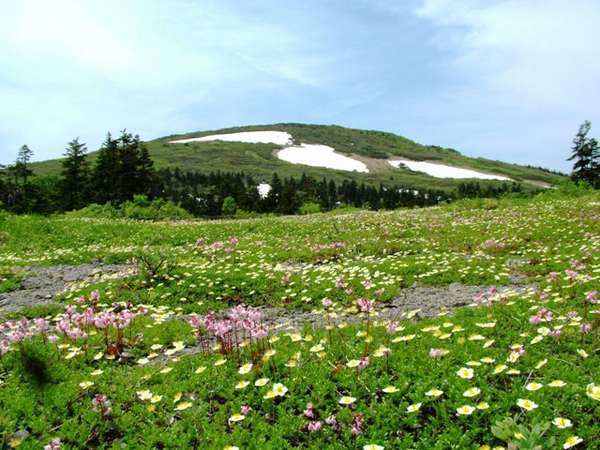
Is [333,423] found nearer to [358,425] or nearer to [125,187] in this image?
[358,425]

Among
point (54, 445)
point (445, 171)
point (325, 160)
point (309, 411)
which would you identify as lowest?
point (54, 445)

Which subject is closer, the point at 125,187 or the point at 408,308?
the point at 408,308

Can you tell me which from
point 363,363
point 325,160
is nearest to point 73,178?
point 363,363

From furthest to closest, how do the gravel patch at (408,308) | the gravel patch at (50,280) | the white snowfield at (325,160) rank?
1. the white snowfield at (325,160)
2. the gravel patch at (50,280)
3. the gravel patch at (408,308)

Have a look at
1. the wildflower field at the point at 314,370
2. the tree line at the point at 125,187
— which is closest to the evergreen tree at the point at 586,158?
the tree line at the point at 125,187

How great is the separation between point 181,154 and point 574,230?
Answer: 188m

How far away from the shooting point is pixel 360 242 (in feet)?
61.7

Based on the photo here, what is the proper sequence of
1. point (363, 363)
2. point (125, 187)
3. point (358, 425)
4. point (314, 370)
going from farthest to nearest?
point (125, 187) < point (314, 370) < point (363, 363) < point (358, 425)

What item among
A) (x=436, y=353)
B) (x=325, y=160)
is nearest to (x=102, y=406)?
(x=436, y=353)

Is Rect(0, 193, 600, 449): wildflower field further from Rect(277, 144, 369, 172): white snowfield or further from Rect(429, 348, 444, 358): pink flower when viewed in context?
Rect(277, 144, 369, 172): white snowfield

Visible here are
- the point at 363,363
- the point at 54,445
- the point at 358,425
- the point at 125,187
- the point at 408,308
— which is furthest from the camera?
the point at 125,187

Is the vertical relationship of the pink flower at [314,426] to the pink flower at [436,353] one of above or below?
below

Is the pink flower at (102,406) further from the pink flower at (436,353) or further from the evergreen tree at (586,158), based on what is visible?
the evergreen tree at (586,158)

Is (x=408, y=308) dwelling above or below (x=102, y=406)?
above
